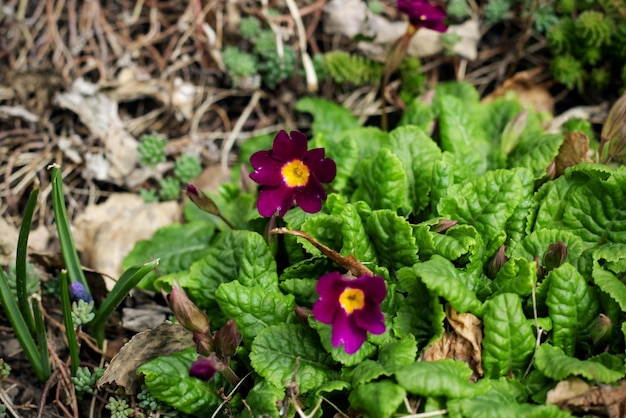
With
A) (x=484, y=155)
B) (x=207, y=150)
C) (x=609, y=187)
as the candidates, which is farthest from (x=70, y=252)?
(x=609, y=187)

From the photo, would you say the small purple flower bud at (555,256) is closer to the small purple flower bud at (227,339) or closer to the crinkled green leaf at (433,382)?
the crinkled green leaf at (433,382)

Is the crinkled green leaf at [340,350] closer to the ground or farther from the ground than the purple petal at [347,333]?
closer to the ground

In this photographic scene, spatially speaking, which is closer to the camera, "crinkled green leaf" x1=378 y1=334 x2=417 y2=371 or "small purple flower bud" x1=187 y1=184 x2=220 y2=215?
"crinkled green leaf" x1=378 y1=334 x2=417 y2=371

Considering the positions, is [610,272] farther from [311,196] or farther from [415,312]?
[311,196]

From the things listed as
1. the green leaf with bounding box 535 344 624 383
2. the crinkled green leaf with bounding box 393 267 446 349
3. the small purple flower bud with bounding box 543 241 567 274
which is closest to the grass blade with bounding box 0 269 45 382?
the crinkled green leaf with bounding box 393 267 446 349

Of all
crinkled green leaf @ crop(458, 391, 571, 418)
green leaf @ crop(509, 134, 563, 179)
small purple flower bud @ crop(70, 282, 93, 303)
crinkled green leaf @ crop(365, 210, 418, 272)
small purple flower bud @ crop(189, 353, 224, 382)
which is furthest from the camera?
green leaf @ crop(509, 134, 563, 179)

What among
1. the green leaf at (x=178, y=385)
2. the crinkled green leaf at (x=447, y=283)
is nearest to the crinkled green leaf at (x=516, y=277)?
the crinkled green leaf at (x=447, y=283)

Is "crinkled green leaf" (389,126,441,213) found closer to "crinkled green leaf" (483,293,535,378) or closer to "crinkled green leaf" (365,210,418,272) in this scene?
"crinkled green leaf" (365,210,418,272)
